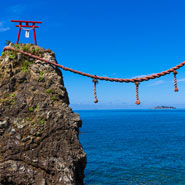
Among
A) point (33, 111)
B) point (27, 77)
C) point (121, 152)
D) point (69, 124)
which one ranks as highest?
point (27, 77)

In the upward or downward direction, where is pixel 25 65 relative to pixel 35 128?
upward

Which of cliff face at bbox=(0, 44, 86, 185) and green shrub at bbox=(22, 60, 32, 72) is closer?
cliff face at bbox=(0, 44, 86, 185)

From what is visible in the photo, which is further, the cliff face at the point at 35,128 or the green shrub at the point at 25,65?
the green shrub at the point at 25,65

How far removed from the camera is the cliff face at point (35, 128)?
14672 millimetres

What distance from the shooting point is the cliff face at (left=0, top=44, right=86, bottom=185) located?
48.1 feet

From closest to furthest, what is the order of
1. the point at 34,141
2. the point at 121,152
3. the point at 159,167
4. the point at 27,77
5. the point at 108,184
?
the point at 34,141 → the point at 27,77 → the point at 108,184 → the point at 159,167 → the point at 121,152

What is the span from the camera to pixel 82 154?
16.7 m

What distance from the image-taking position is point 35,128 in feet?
53.2

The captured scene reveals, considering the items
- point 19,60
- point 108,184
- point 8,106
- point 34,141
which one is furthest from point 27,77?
point 108,184

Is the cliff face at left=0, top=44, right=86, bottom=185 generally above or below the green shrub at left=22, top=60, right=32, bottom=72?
below

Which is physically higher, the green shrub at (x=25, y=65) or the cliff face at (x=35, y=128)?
the green shrub at (x=25, y=65)

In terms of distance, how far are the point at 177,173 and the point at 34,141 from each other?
29.8 m

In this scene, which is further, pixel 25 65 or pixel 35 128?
pixel 25 65

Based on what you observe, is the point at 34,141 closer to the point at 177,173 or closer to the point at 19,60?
the point at 19,60
